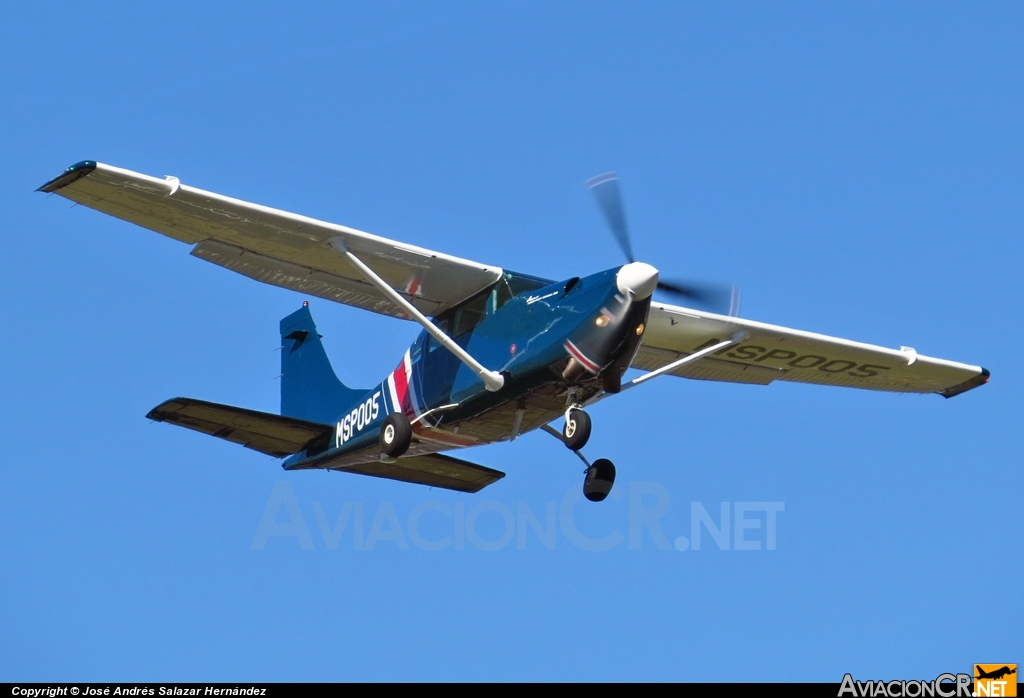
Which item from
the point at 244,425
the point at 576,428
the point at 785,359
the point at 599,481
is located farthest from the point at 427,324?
the point at 785,359

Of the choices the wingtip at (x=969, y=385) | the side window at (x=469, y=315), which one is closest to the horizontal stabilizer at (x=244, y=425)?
the side window at (x=469, y=315)

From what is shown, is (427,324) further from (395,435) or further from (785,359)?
(785,359)

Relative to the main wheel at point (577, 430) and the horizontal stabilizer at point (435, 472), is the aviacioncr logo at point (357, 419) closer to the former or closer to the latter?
the horizontal stabilizer at point (435, 472)

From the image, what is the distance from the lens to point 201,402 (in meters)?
17.8

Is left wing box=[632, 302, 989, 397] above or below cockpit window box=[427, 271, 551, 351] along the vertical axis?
above

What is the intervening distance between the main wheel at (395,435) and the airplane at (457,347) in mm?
17

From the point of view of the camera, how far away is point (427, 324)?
1705 centimetres

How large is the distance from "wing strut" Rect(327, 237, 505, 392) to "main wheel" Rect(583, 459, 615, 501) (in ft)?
4.86

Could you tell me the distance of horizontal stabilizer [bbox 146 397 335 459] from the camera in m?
17.8

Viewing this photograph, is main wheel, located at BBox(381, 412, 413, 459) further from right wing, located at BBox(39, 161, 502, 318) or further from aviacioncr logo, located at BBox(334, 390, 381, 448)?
right wing, located at BBox(39, 161, 502, 318)

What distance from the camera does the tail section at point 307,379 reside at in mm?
20125

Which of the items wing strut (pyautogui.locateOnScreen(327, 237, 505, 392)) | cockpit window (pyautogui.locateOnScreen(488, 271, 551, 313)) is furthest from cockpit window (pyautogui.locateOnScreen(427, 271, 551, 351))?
wing strut (pyautogui.locateOnScreen(327, 237, 505, 392))

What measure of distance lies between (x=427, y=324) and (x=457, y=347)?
1.46 feet

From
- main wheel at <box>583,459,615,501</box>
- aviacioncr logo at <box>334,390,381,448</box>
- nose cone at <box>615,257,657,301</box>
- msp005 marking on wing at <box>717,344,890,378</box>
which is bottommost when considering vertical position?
main wheel at <box>583,459,615,501</box>
